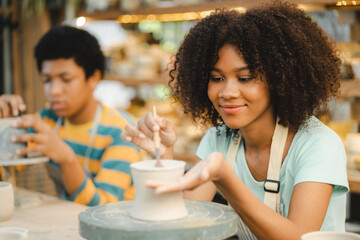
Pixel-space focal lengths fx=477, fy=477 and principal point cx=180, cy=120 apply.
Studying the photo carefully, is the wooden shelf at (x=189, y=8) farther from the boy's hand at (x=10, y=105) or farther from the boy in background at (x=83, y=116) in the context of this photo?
the boy's hand at (x=10, y=105)

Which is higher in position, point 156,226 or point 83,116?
point 83,116

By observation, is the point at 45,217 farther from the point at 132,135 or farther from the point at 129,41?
the point at 129,41

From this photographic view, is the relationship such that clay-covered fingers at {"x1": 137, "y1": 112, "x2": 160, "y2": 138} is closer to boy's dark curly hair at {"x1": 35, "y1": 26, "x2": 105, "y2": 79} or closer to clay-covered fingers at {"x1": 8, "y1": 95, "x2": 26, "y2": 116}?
clay-covered fingers at {"x1": 8, "y1": 95, "x2": 26, "y2": 116}

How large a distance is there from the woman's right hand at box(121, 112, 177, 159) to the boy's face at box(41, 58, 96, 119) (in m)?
0.77

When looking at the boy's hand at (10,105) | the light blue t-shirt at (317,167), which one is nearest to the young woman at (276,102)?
the light blue t-shirt at (317,167)

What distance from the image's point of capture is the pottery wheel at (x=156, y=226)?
101 centimetres

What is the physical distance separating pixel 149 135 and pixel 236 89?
0.33 meters

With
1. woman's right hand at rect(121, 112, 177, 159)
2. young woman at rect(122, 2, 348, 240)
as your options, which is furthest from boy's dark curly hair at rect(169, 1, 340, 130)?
woman's right hand at rect(121, 112, 177, 159)

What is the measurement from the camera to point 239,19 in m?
1.56

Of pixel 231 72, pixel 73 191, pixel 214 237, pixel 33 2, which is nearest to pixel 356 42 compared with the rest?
Result: pixel 231 72

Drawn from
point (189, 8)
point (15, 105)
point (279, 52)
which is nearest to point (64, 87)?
point (15, 105)

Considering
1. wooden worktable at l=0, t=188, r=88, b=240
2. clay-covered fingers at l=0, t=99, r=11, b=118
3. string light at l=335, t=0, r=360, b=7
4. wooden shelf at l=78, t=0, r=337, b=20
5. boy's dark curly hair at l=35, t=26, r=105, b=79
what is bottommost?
wooden worktable at l=0, t=188, r=88, b=240

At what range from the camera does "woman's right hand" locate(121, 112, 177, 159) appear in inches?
61.6

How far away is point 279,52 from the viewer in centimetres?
151
